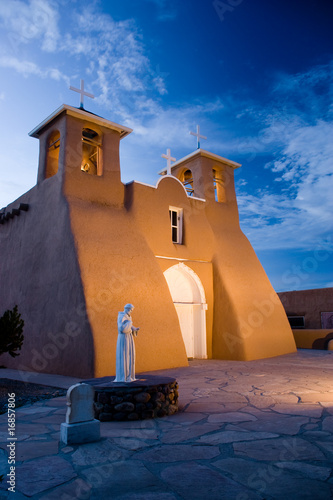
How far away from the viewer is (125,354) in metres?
5.80

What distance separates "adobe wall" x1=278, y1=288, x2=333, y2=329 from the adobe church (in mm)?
5753

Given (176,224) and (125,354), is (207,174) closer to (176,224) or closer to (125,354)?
(176,224)

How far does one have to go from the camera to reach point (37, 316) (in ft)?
35.4

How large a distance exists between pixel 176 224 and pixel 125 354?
28.1ft

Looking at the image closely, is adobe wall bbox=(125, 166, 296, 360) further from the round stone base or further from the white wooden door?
the round stone base

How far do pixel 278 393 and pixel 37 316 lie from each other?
730cm

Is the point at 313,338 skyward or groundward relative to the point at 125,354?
groundward

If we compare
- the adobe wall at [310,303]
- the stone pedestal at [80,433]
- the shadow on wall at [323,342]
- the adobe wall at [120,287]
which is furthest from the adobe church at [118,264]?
the adobe wall at [310,303]

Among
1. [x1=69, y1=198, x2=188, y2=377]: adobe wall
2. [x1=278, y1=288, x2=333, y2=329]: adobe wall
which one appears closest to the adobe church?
[x1=69, y1=198, x2=188, y2=377]: adobe wall

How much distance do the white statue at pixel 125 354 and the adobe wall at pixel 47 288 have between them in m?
3.27

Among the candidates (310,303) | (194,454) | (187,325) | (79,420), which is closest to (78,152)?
(187,325)

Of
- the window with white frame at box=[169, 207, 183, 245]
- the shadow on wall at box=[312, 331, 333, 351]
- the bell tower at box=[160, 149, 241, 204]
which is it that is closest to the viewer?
the window with white frame at box=[169, 207, 183, 245]

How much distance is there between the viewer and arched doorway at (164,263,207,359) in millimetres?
13367

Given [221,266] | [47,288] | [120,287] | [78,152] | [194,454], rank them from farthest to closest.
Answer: [221,266], [78,152], [47,288], [120,287], [194,454]
